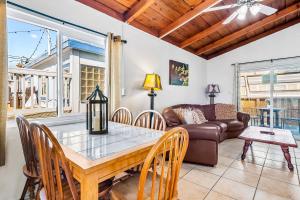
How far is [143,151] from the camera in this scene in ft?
4.03

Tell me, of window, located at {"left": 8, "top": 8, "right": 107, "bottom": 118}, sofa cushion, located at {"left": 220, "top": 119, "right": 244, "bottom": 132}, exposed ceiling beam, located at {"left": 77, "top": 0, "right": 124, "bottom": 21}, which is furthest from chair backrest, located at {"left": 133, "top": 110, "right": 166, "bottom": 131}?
sofa cushion, located at {"left": 220, "top": 119, "right": 244, "bottom": 132}

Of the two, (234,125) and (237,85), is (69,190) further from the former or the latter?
(237,85)

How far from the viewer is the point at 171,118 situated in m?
3.25

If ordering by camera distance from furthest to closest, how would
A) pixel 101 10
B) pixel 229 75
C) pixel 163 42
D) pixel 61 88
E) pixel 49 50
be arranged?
pixel 229 75, pixel 163 42, pixel 49 50, pixel 101 10, pixel 61 88

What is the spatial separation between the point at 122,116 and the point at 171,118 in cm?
120

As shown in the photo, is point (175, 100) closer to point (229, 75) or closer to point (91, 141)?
point (229, 75)

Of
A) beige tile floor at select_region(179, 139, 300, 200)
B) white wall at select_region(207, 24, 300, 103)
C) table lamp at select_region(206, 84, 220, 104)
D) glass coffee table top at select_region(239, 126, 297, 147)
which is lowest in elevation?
beige tile floor at select_region(179, 139, 300, 200)

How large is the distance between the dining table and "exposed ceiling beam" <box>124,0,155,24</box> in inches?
78.3

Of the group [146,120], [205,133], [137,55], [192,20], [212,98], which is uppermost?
[192,20]

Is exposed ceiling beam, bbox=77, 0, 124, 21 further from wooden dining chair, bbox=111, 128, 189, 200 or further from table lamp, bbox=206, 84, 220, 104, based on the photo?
table lamp, bbox=206, 84, 220, 104

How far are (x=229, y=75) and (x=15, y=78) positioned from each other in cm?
516

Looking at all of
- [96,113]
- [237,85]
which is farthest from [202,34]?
[96,113]

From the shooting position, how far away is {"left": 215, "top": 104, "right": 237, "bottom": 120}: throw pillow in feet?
14.5

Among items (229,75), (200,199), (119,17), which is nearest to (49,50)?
(119,17)
